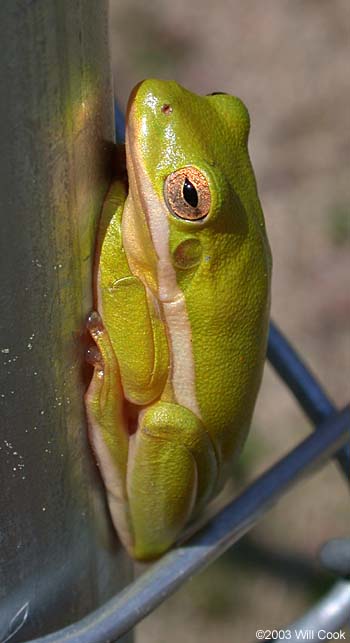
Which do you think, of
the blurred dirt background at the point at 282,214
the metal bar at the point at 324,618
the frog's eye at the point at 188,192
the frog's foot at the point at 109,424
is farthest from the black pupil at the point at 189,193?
the blurred dirt background at the point at 282,214

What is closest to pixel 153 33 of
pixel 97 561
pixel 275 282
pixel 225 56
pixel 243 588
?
pixel 225 56

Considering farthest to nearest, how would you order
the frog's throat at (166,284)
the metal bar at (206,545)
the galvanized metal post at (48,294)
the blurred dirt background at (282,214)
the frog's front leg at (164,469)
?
the blurred dirt background at (282,214) → the frog's front leg at (164,469) → the frog's throat at (166,284) → the metal bar at (206,545) → the galvanized metal post at (48,294)

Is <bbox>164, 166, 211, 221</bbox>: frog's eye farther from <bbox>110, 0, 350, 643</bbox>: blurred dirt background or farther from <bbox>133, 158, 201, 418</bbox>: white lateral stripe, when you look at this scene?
<bbox>110, 0, 350, 643</bbox>: blurred dirt background

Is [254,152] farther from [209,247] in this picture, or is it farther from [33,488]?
[33,488]

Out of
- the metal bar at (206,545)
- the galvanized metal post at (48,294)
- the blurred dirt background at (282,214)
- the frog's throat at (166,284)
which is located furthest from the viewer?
the blurred dirt background at (282,214)

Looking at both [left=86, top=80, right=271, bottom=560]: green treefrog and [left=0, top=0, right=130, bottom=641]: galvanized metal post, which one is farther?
[left=86, top=80, right=271, bottom=560]: green treefrog

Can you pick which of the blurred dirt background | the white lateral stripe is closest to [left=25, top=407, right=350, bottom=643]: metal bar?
the white lateral stripe

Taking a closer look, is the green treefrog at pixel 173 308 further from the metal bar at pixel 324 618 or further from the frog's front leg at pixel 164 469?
the metal bar at pixel 324 618
